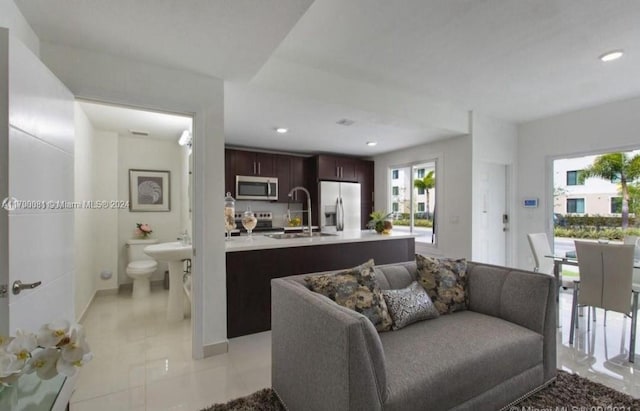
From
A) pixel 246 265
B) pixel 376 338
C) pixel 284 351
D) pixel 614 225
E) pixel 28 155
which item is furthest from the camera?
pixel 614 225

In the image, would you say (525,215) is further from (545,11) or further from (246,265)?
(246,265)

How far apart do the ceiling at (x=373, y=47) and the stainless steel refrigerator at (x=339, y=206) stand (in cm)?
191

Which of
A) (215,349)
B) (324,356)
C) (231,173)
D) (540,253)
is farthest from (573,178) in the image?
(231,173)

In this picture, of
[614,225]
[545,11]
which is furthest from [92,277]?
[614,225]

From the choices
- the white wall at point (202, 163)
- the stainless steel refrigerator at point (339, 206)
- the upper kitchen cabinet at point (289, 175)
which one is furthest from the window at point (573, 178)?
the white wall at point (202, 163)

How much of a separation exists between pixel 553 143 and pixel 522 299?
11.7 ft

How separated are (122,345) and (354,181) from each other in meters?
4.64

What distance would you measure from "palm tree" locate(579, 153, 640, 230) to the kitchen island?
3.41 m

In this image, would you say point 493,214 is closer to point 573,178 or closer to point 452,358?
point 573,178

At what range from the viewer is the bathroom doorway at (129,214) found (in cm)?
330

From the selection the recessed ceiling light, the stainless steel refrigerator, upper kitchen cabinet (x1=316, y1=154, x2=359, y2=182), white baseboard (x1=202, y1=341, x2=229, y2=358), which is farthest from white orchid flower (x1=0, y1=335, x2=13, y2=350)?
upper kitchen cabinet (x1=316, y1=154, x2=359, y2=182)

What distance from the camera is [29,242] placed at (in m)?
1.50

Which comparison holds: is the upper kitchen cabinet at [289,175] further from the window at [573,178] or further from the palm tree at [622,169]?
the palm tree at [622,169]

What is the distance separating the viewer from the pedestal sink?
3170 millimetres
